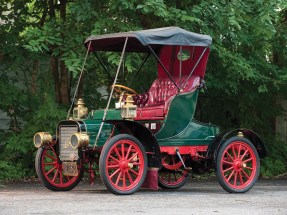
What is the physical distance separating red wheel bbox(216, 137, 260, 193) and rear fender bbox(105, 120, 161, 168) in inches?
39.0

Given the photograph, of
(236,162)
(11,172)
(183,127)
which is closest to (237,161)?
(236,162)

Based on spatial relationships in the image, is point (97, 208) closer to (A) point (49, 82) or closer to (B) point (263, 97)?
(A) point (49, 82)

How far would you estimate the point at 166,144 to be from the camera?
11.8 meters

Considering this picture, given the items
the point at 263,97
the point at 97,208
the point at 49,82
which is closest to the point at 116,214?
the point at 97,208

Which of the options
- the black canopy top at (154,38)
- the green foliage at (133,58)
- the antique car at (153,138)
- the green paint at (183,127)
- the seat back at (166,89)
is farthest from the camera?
the green foliage at (133,58)

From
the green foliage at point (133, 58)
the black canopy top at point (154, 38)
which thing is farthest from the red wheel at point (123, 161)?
the green foliage at point (133, 58)

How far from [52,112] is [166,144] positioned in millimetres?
4192

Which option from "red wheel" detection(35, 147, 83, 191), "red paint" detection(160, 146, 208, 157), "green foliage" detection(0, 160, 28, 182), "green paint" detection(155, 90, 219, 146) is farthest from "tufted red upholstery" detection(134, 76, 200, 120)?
"green foliage" detection(0, 160, 28, 182)

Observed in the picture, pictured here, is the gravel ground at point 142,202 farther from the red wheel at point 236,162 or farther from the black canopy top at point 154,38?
the black canopy top at point 154,38

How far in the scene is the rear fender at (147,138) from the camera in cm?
1132

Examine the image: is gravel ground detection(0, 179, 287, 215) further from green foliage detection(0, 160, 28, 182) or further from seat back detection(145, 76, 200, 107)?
green foliage detection(0, 160, 28, 182)

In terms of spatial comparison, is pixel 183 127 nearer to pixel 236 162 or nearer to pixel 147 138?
pixel 147 138

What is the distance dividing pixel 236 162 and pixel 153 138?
1.50 metres

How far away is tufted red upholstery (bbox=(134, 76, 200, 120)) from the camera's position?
12.0 meters
